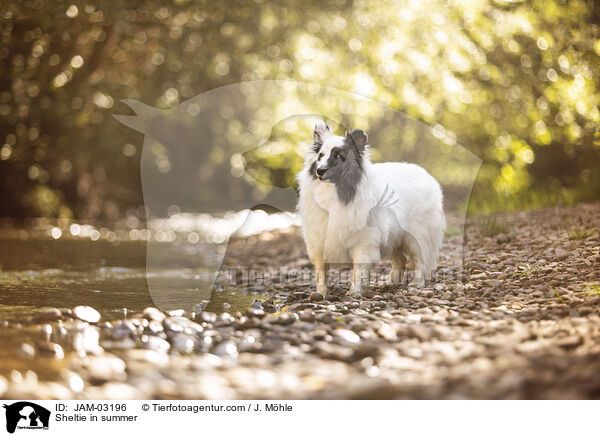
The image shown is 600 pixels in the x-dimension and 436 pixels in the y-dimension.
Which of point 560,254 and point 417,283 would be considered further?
point 417,283

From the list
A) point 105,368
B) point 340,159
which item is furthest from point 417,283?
point 105,368

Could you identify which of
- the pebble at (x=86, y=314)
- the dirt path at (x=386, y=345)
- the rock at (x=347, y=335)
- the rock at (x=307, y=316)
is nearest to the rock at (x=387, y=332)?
the dirt path at (x=386, y=345)

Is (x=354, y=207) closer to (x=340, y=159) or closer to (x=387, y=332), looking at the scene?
(x=340, y=159)

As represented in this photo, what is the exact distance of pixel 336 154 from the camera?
16.5 feet

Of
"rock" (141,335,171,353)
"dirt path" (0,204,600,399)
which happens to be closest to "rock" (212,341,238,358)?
"dirt path" (0,204,600,399)

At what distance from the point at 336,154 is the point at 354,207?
53 cm

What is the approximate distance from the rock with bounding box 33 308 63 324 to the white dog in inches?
89.5

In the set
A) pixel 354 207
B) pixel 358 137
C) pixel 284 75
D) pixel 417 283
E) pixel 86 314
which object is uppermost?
pixel 284 75

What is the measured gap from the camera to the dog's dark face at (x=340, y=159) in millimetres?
5027

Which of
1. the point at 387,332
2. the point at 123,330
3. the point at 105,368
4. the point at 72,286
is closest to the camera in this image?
the point at 105,368

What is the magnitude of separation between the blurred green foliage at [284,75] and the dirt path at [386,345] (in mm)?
4510

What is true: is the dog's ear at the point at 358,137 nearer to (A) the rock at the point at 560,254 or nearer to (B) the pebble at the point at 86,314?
(A) the rock at the point at 560,254
